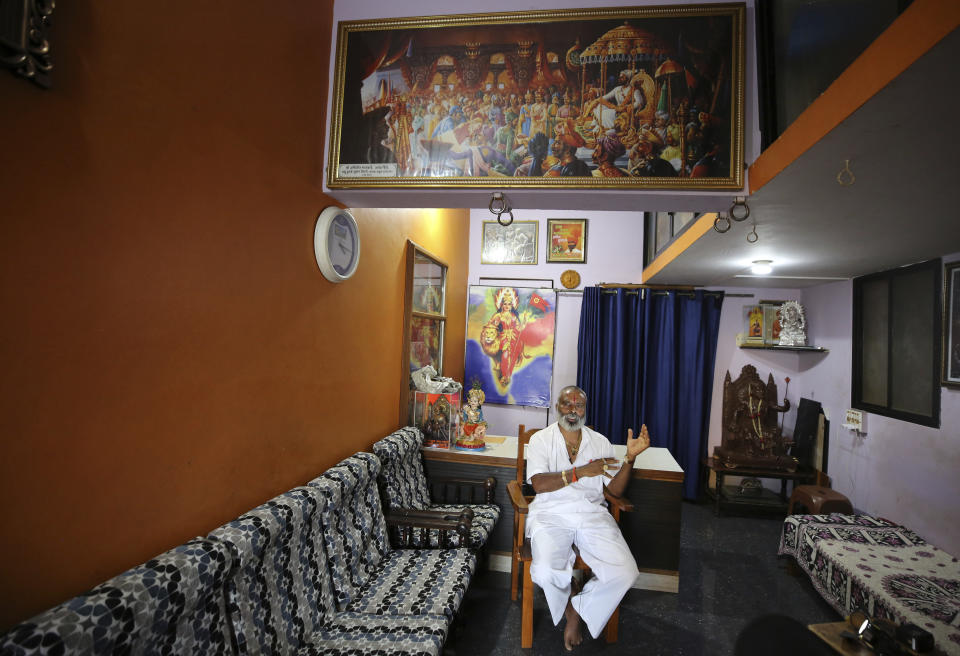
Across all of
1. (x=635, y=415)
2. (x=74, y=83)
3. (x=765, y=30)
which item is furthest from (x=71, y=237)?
(x=635, y=415)

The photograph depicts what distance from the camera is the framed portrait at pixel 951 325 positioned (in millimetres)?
3158

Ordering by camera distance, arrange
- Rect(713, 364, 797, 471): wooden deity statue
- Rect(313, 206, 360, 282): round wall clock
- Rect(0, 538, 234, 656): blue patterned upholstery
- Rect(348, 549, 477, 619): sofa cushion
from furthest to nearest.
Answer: Rect(713, 364, 797, 471): wooden deity statue
Rect(313, 206, 360, 282): round wall clock
Rect(348, 549, 477, 619): sofa cushion
Rect(0, 538, 234, 656): blue patterned upholstery

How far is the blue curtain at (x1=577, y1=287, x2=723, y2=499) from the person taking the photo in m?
5.32

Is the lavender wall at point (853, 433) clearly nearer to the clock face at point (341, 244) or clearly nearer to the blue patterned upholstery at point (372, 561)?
the blue patterned upholstery at point (372, 561)

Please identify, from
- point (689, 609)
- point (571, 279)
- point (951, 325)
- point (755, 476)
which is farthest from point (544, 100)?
point (755, 476)

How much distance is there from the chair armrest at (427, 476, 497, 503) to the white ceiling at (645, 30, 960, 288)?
7.75 feet

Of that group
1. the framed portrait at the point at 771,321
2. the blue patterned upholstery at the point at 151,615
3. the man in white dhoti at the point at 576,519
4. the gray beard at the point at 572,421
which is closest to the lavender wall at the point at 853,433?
the framed portrait at the point at 771,321

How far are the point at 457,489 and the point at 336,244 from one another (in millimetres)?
2019

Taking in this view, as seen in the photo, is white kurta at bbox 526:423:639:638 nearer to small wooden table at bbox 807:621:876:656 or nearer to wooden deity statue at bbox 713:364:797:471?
small wooden table at bbox 807:621:876:656

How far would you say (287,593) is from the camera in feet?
6.03

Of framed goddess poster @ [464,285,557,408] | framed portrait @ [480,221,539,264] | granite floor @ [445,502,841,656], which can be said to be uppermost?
framed portrait @ [480,221,539,264]

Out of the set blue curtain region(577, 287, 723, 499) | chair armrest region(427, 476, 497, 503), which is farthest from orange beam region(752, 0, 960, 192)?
blue curtain region(577, 287, 723, 499)

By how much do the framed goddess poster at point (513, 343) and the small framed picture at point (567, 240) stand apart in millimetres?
471

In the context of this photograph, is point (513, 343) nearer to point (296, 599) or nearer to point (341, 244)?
point (341, 244)
